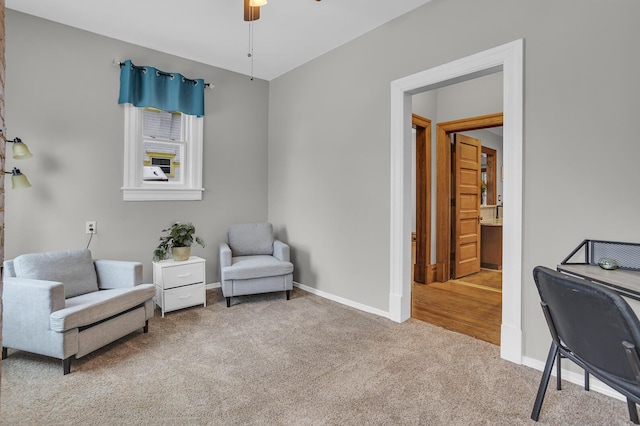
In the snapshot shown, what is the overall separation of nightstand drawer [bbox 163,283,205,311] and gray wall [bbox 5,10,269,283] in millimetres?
618

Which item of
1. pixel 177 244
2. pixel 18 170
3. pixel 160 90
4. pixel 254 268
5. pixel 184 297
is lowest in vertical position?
pixel 184 297

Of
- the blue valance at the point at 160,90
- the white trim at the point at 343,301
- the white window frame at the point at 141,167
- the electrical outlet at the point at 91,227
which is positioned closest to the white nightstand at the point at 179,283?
the electrical outlet at the point at 91,227

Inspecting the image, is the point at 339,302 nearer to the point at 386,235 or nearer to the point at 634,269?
the point at 386,235

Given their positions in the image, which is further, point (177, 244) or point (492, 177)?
point (492, 177)

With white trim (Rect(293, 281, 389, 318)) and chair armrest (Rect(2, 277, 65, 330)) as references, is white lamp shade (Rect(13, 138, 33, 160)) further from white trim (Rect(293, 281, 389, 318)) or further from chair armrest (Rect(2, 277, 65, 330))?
white trim (Rect(293, 281, 389, 318))

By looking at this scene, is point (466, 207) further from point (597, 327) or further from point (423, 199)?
point (597, 327)

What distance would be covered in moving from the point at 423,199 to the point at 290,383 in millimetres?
3081

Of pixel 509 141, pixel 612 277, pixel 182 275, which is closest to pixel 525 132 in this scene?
pixel 509 141

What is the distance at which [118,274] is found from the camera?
2.92 m

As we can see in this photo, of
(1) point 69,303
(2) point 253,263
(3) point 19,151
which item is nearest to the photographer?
(1) point 69,303

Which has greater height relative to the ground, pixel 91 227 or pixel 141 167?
pixel 141 167

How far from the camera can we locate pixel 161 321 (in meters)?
3.17

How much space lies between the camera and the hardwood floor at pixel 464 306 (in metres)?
3.03

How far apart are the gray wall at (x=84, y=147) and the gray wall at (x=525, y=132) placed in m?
0.95
